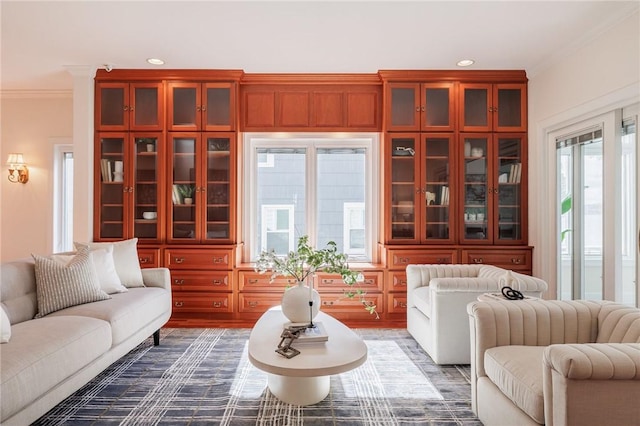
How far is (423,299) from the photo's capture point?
306cm

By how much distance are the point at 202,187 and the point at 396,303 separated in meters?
2.46

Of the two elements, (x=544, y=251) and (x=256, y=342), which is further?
(x=544, y=251)

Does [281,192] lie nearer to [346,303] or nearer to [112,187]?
[346,303]

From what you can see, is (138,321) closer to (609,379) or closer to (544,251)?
(609,379)

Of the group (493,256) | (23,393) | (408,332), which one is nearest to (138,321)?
(23,393)

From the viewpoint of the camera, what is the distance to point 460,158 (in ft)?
13.1

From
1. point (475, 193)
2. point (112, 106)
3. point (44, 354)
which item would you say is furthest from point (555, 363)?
point (112, 106)

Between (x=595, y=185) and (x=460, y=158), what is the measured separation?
1.26 m

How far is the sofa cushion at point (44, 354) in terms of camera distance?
5.18ft

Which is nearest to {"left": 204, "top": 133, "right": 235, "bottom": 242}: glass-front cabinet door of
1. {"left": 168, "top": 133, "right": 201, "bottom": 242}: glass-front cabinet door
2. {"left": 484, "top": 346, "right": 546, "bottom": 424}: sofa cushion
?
{"left": 168, "top": 133, "right": 201, "bottom": 242}: glass-front cabinet door

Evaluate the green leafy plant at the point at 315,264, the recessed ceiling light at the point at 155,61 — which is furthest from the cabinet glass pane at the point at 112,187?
the green leafy plant at the point at 315,264

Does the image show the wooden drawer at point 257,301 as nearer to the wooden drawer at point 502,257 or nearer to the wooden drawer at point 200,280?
the wooden drawer at point 200,280

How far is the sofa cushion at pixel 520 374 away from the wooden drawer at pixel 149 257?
3.28m

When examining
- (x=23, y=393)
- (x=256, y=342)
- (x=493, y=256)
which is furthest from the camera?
(x=493, y=256)
